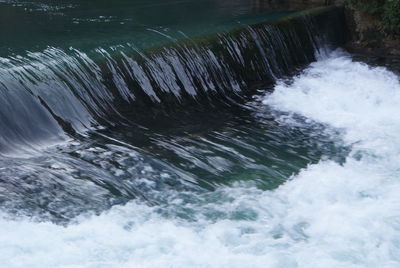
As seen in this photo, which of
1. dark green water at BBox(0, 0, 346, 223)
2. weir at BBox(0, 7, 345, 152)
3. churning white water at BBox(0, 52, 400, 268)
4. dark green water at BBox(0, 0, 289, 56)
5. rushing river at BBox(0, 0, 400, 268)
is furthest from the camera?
dark green water at BBox(0, 0, 289, 56)

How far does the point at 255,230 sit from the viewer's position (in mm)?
4730

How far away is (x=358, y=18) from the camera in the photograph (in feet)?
35.7

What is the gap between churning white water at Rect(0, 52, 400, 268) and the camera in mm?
4277

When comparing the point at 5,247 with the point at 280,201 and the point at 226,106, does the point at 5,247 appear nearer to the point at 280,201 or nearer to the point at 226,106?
the point at 280,201

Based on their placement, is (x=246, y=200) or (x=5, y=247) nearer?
(x=5, y=247)

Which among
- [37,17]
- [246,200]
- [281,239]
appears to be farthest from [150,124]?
[37,17]

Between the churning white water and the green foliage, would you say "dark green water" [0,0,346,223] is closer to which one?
the churning white water

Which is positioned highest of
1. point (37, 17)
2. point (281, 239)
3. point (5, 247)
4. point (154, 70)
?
point (37, 17)

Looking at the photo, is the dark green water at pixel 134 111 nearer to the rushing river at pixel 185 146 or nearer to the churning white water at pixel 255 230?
the rushing river at pixel 185 146

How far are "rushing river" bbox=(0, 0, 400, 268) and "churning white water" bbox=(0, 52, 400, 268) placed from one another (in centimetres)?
2

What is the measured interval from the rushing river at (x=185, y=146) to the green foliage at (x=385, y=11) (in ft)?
4.16

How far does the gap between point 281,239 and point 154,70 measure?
3480mm

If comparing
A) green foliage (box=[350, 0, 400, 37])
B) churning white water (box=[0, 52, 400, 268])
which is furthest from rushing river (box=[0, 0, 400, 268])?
green foliage (box=[350, 0, 400, 37])

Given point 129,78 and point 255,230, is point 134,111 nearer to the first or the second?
point 129,78
